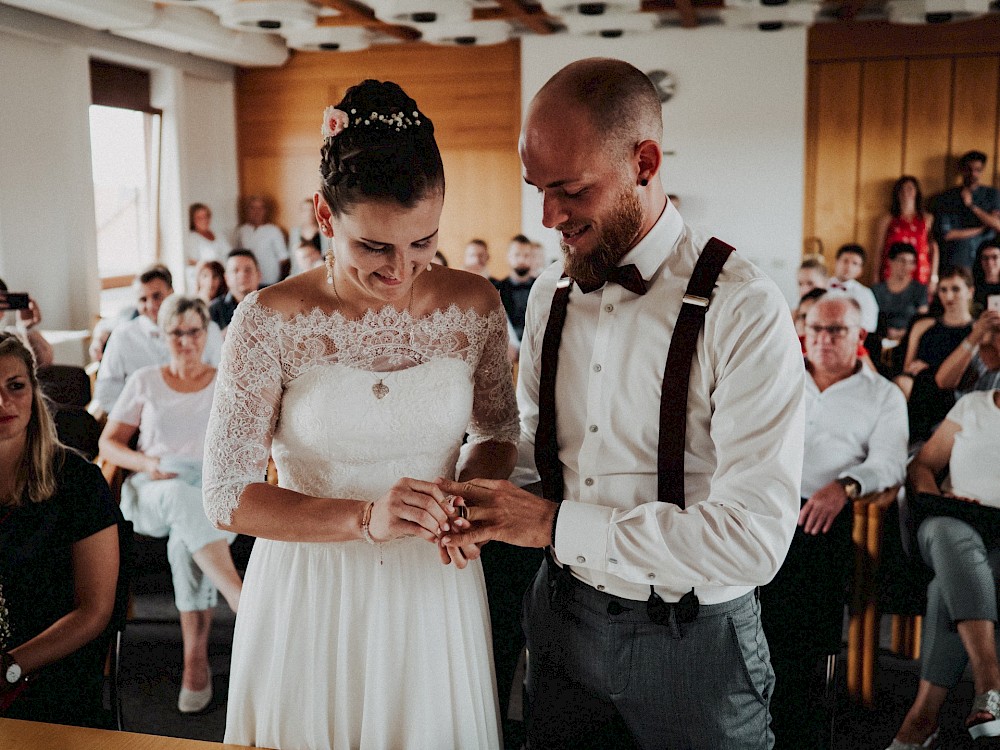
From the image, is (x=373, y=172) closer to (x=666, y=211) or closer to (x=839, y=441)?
(x=666, y=211)

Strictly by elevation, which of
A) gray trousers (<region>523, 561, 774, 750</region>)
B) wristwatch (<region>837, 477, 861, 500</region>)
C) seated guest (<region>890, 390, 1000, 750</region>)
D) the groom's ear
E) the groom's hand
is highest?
the groom's ear

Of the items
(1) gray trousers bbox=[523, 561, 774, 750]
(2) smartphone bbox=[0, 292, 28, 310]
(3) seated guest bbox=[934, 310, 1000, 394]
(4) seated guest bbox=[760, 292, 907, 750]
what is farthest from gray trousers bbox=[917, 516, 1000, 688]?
(2) smartphone bbox=[0, 292, 28, 310]

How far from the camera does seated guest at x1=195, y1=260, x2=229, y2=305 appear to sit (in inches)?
272

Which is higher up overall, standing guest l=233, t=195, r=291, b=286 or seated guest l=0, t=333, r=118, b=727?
standing guest l=233, t=195, r=291, b=286

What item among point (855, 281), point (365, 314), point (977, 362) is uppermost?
point (365, 314)

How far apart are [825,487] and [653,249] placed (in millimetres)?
2118

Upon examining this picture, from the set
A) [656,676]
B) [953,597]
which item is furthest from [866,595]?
[656,676]

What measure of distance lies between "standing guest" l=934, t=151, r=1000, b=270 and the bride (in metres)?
9.12

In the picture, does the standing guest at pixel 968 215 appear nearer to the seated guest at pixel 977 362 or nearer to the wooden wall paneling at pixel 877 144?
the wooden wall paneling at pixel 877 144

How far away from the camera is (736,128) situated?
1014 centimetres

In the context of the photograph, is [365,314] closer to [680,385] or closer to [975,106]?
[680,385]

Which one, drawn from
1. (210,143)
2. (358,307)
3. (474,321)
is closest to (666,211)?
(474,321)

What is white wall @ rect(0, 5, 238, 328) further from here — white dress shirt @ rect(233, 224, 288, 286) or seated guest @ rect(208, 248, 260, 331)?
seated guest @ rect(208, 248, 260, 331)

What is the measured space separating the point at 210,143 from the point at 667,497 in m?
10.6
